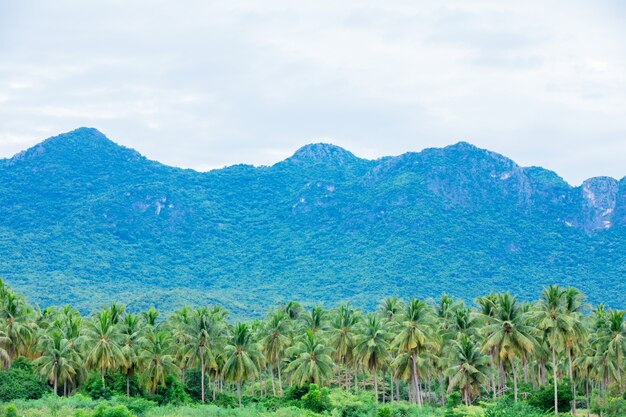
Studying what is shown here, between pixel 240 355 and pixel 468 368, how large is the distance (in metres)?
23.7

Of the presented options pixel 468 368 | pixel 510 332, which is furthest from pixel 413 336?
pixel 510 332

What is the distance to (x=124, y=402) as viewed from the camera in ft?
262

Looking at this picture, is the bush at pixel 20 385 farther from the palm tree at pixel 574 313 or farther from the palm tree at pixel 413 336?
the palm tree at pixel 574 313

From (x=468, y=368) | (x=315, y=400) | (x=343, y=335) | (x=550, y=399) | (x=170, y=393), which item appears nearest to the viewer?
(x=468, y=368)

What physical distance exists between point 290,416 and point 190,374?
29.0 m

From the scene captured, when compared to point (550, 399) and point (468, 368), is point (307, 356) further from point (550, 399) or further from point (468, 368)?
point (550, 399)

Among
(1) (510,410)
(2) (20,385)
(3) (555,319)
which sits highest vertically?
(3) (555,319)

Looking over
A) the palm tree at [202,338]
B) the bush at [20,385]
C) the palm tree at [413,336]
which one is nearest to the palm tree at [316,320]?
the palm tree at [413,336]

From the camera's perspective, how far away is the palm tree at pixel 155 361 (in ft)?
278

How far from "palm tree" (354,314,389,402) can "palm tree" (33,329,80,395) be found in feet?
99.3

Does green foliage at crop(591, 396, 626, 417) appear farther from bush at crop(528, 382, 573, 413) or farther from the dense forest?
bush at crop(528, 382, 573, 413)

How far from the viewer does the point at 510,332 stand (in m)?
79.6

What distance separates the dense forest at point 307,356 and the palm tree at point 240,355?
0.12 meters

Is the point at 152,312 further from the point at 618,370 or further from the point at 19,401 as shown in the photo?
the point at 618,370
